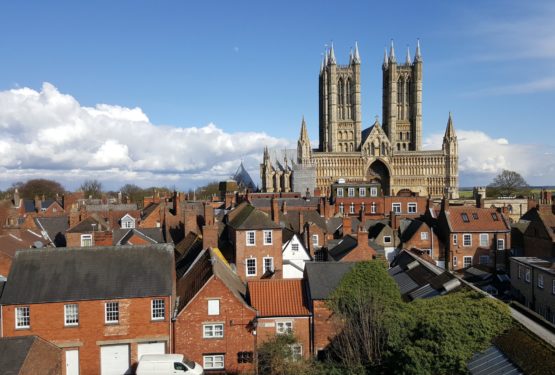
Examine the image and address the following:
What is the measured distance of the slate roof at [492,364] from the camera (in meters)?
16.8

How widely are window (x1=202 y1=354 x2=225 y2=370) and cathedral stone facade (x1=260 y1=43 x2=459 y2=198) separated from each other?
88.7 meters

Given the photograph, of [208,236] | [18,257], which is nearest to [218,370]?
[208,236]

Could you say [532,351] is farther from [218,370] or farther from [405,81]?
[405,81]

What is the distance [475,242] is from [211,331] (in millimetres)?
29881

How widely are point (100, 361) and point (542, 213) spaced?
3790cm

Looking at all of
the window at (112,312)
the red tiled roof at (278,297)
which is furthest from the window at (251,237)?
the window at (112,312)

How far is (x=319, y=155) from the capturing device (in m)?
122

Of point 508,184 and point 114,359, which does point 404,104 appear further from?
point 114,359

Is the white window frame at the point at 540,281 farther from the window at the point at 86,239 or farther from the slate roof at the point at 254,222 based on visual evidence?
the window at the point at 86,239

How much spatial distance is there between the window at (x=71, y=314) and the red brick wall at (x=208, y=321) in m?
5.04

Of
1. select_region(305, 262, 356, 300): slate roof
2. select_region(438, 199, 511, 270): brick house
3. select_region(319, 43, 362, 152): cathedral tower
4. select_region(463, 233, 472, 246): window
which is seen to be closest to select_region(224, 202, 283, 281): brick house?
select_region(305, 262, 356, 300): slate roof

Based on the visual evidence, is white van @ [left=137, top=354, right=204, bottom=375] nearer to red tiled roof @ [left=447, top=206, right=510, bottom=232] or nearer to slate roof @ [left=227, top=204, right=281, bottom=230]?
slate roof @ [left=227, top=204, right=281, bottom=230]

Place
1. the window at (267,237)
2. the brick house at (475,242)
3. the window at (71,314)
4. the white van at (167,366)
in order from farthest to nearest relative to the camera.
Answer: the brick house at (475,242) < the window at (267,237) < the window at (71,314) < the white van at (167,366)

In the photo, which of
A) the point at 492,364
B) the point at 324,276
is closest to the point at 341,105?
the point at 324,276
